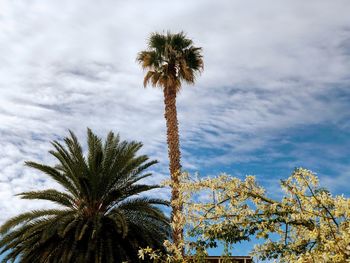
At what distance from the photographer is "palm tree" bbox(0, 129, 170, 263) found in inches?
815

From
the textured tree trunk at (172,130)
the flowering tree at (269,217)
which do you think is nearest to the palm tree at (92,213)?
the textured tree trunk at (172,130)

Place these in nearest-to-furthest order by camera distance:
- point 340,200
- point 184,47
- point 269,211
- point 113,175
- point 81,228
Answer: point 340,200, point 269,211, point 81,228, point 113,175, point 184,47

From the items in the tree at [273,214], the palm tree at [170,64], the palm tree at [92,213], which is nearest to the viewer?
the tree at [273,214]

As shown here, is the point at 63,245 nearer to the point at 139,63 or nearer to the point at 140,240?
the point at 140,240

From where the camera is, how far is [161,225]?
74.2 feet

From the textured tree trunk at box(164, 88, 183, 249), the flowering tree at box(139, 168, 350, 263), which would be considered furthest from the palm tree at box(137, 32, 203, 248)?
the flowering tree at box(139, 168, 350, 263)

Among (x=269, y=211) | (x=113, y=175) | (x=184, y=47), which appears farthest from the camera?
(x=184, y=47)

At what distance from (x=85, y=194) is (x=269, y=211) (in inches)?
591

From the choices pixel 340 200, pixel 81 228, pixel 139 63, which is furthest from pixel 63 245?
pixel 340 200

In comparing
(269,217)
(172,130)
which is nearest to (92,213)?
(172,130)

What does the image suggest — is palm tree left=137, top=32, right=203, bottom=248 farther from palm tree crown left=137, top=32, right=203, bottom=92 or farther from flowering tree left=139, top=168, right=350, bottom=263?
flowering tree left=139, top=168, right=350, bottom=263

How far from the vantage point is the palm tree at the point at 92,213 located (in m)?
20.7

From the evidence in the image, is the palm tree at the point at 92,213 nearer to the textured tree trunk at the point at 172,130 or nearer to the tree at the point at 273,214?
the textured tree trunk at the point at 172,130

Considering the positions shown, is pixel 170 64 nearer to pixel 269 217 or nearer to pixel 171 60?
pixel 171 60
